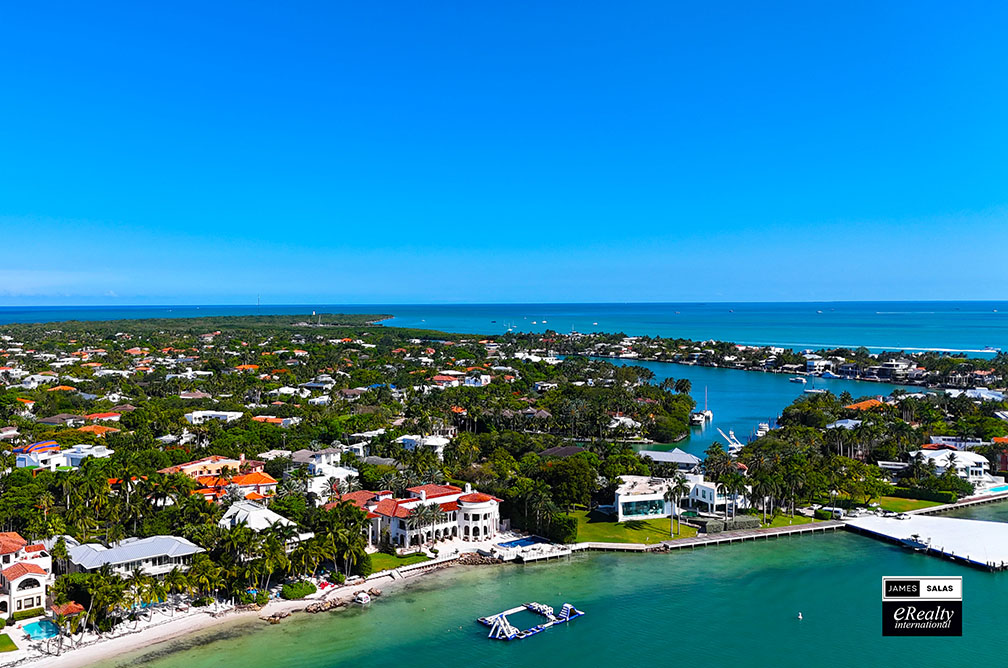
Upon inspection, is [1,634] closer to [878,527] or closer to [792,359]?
[878,527]

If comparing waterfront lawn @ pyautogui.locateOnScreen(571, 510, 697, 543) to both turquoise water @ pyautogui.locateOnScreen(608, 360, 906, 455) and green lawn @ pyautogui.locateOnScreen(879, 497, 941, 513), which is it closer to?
green lawn @ pyautogui.locateOnScreen(879, 497, 941, 513)

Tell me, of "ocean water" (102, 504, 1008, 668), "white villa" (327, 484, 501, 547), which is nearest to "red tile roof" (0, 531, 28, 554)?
"ocean water" (102, 504, 1008, 668)

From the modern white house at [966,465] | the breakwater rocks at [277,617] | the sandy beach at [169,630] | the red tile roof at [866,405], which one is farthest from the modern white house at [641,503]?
the red tile roof at [866,405]

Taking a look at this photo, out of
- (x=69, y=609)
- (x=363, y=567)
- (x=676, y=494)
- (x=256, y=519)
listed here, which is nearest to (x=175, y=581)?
(x=69, y=609)

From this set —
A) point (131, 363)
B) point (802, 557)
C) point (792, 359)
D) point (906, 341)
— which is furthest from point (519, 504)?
point (906, 341)

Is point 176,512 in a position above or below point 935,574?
above

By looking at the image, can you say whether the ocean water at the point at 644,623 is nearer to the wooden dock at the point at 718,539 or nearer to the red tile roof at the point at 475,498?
the wooden dock at the point at 718,539

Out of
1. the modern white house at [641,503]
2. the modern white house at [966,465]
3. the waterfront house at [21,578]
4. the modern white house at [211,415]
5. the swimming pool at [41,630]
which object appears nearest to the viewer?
the swimming pool at [41,630]
